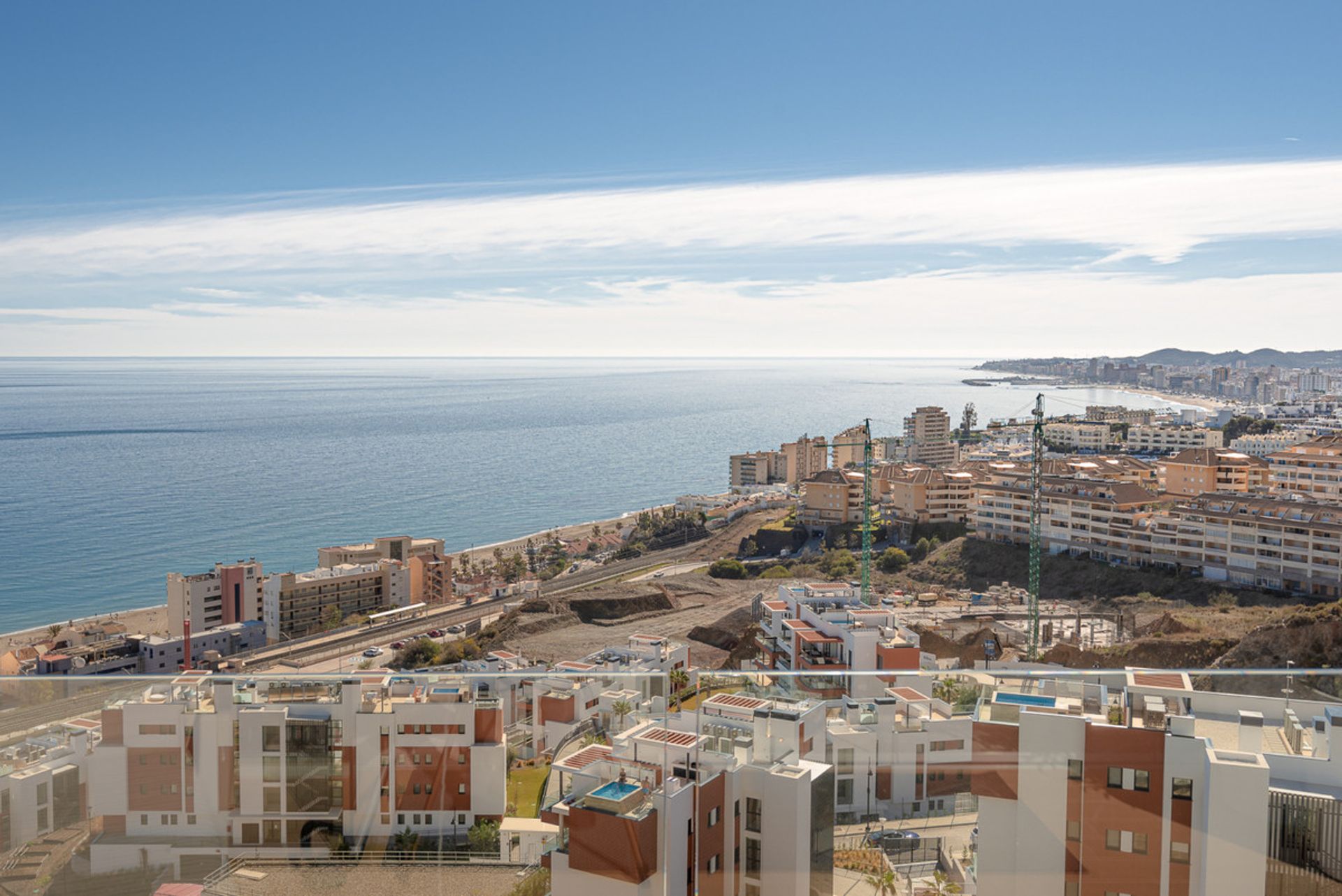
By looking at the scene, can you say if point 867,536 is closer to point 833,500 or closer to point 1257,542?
point 833,500

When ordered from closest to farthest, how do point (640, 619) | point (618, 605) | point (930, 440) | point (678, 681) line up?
1. point (678, 681)
2. point (640, 619)
3. point (618, 605)
4. point (930, 440)

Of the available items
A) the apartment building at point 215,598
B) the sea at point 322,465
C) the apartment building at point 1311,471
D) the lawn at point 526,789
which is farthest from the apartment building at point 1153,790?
the sea at point 322,465

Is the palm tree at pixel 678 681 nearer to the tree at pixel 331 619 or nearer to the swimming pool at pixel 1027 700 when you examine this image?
the swimming pool at pixel 1027 700

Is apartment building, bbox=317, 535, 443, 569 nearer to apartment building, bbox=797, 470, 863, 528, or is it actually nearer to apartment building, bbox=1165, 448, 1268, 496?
apartment building, bbox=797, 470, 863, 528

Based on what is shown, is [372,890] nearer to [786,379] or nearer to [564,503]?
[564,503]

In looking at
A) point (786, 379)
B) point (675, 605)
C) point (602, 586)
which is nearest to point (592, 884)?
point (675, 605)

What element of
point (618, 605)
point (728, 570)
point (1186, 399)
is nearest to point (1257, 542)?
point (728, 570)
